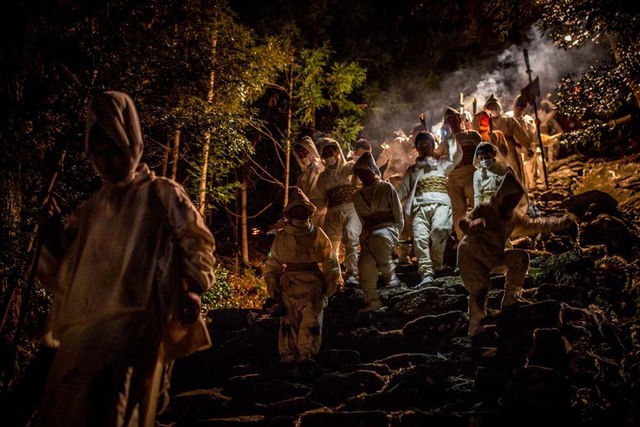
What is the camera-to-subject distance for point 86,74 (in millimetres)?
8672

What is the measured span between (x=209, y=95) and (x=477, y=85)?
17.3 m

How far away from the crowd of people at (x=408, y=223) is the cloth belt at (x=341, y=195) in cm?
2

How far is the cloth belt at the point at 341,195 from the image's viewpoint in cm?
1068

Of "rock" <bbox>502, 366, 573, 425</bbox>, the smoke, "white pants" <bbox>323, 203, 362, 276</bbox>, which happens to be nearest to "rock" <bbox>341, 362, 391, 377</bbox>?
"rock" <bbox>502, 366, 573, 425</bbox>

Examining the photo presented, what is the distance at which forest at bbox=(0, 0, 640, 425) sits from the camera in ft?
26.1

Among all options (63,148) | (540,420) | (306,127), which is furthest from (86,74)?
(306,127)

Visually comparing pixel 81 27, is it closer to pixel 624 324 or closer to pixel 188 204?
pixel 188 204

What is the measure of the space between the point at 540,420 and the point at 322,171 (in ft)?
23.9

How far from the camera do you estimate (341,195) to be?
10727 millimetres

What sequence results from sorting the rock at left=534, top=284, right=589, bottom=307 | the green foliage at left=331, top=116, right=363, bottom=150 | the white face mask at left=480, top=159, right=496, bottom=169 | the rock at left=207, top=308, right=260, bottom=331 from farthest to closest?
the green foliage at left=331, top=116, right=363, bottom=150 < the white face mask at left=480, top=159, right=496, bottom=169 < the rock at left=207, top=308, right=260, bottom=331 < the rock at left=534, top=284, right=589, bottom=307

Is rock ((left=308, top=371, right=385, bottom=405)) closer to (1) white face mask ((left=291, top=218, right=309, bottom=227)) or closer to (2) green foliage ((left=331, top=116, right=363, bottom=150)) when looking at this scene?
(1) white face mask ((left=291, top=218, right=309, bottom=227))

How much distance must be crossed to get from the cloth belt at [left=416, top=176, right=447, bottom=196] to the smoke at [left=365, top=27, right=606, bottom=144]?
11.6m

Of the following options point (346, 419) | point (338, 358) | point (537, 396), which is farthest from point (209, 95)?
point (537, 396)

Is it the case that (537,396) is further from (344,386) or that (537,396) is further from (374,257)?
(374,257)
